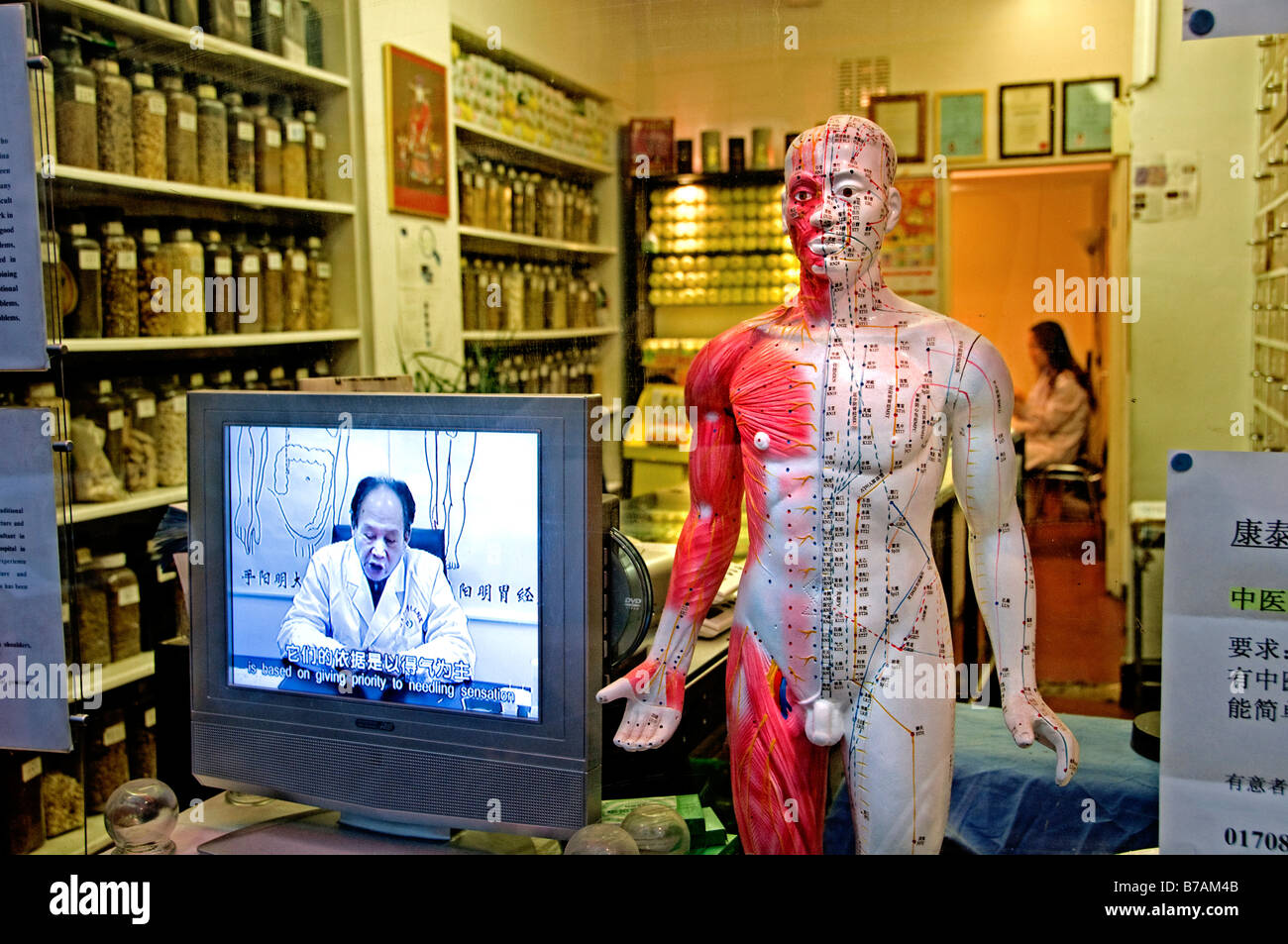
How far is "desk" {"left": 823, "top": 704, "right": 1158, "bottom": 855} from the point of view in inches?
49.3

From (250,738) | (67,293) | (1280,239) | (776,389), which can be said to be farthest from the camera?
(67,293)

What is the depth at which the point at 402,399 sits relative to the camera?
1.39 m

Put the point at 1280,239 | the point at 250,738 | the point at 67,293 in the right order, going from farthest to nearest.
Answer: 1. the point at 67,293
2. the point at 250,738
3. the point at 1280,239

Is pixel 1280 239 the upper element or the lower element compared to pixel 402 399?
upper

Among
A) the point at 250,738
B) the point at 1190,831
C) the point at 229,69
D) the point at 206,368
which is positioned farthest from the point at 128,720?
the point at 1190,831

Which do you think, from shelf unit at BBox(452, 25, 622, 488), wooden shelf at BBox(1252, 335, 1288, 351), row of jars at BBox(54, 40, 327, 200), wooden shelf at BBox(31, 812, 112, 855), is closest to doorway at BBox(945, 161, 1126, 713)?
wooden shelf at BBox(1252, 335, 1288, 351)

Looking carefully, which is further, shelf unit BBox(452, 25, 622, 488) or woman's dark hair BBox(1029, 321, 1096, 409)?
shelf unit BBox(452, 25, 622, 488)

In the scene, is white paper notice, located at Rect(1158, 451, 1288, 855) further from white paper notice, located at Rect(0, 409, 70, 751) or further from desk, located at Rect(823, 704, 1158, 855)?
white paper notice, located at Rect(0, 409, 70, 751)

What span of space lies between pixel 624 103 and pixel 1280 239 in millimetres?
756

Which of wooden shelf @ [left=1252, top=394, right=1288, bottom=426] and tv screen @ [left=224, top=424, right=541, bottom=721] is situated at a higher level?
wooden shelf @ [left=1252, top=394, right=1288, bottom=426]

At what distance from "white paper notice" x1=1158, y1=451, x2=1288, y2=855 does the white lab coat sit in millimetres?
811

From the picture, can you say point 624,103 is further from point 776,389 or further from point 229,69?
point 229,69

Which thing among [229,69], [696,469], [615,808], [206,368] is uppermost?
[229,69]

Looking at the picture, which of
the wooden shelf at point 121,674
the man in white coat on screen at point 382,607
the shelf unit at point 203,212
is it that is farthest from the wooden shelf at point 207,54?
the wooden shelf at point 121,674
